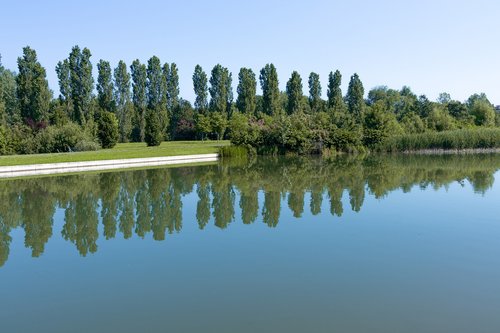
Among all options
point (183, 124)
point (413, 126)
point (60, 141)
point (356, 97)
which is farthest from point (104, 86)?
point (413, 126)

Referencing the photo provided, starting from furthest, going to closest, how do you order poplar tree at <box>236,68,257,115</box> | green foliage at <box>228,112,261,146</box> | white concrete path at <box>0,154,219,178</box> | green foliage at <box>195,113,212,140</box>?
poplar tree at <box>236,68,257,115</box> < green foliage at <box>195,113,212,140</box> < green foliage at <box>228,112,261,146</box> < white concrete path at <box>0,154,219,178</box>

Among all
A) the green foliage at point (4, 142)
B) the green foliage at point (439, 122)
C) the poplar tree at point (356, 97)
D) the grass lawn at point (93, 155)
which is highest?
the poplar tree at point (356, 97)

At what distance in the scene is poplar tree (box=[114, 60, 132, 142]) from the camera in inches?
1943

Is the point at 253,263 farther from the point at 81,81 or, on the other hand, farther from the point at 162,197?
the point at 81,81

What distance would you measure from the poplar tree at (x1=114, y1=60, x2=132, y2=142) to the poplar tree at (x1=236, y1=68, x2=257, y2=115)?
1314 cm

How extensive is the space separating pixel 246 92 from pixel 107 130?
20.9 metres

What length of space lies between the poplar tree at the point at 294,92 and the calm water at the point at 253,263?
38.7 m

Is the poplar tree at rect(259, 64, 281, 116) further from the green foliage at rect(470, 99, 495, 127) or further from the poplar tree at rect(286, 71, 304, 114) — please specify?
the green foliage at rect(470, 99, 495, 127)

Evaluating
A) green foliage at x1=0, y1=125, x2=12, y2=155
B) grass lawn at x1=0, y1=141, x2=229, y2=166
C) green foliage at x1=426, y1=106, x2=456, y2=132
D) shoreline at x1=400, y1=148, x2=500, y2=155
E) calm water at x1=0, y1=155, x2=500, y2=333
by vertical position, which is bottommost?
calm water at x1=0, y1=155, x2=500, y2=333

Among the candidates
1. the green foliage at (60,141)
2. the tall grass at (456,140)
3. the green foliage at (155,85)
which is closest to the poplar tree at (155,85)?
the green foliage at (155,85)

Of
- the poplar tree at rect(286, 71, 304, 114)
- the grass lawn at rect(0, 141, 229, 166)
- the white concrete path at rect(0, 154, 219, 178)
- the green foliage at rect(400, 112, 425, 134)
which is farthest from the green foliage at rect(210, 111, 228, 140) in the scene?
the green foliage at rect(400, 112, 425, 134)

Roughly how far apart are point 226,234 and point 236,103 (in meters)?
46.5

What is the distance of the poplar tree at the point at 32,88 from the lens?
38.0 metres

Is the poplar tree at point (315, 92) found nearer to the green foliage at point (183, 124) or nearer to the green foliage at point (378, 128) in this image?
the green foliage at point (378, 128)
